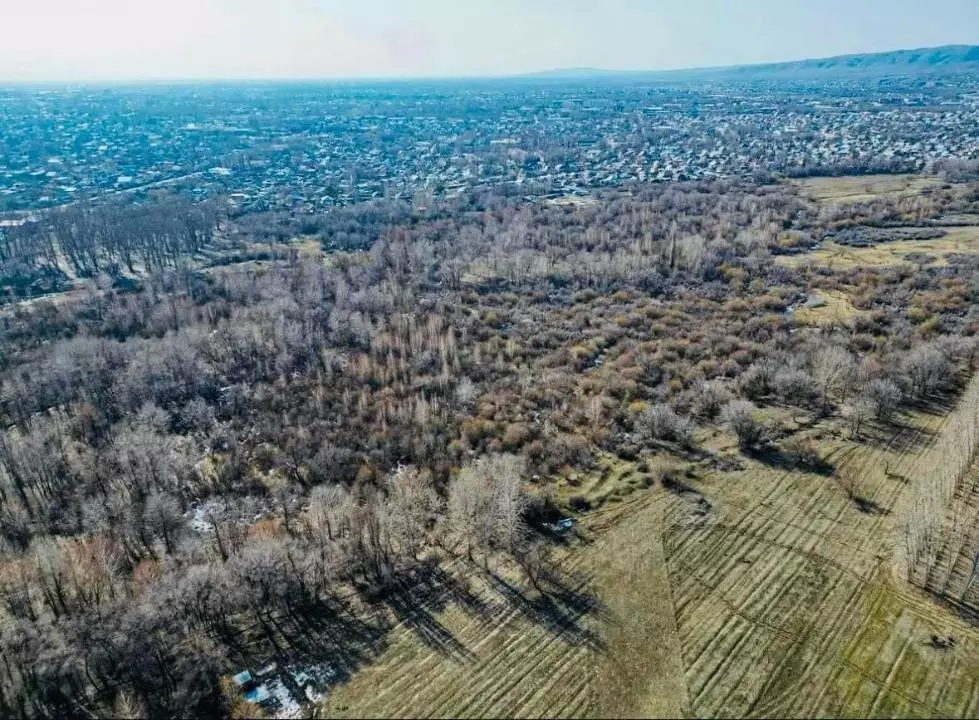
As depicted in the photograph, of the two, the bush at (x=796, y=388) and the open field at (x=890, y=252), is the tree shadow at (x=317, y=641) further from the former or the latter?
the open field at (x=890, y=252)

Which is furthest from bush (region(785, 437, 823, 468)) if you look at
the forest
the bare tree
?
the bare tree

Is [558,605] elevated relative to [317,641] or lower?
elevated

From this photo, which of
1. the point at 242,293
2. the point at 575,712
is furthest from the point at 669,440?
the point at 242,293

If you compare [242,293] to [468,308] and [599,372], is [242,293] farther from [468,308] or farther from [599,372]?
[599,372]

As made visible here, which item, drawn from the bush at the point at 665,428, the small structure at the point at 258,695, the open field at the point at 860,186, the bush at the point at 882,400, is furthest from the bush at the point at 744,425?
the open field at the point at 860,186

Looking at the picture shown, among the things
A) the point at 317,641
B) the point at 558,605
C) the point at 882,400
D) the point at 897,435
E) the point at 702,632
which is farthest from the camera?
the point at 882,400

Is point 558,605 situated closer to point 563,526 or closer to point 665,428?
point 563,526

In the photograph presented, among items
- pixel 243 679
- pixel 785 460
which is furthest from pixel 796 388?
pixel 243 679
